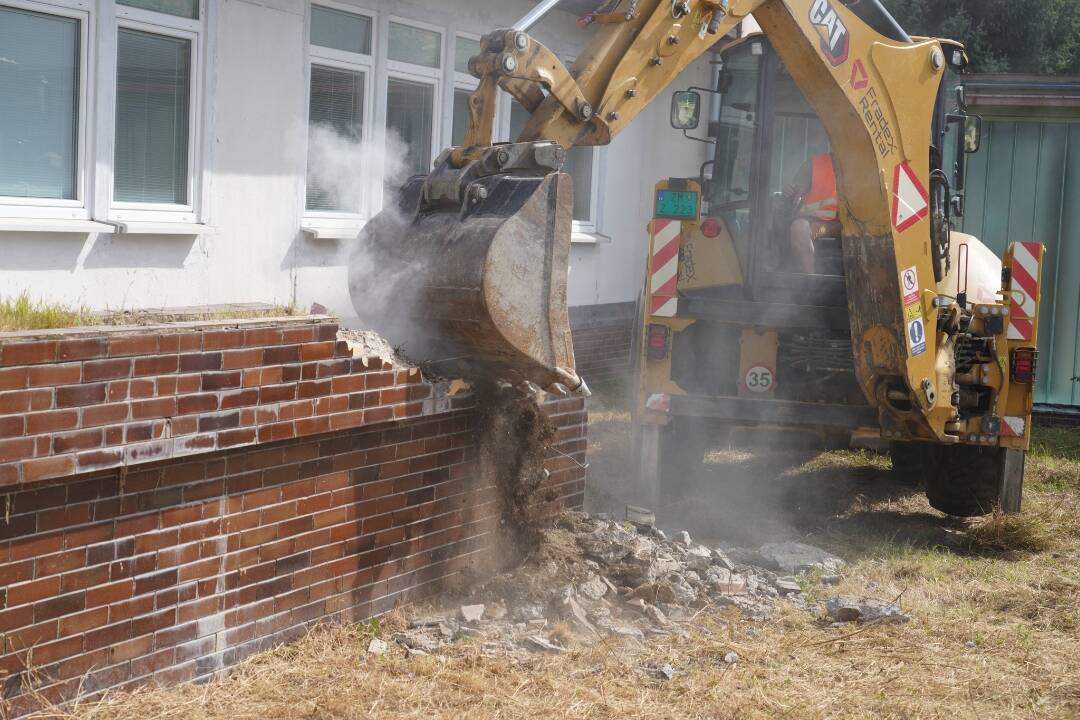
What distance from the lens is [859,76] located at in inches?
246

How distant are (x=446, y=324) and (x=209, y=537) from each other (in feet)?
4.34

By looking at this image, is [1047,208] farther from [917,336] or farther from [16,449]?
[16,449]

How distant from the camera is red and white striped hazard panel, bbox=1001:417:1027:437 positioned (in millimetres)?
7254

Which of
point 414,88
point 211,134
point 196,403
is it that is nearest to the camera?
point 196,403

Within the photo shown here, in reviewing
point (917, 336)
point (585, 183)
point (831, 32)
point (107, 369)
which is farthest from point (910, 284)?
point (585, 183)

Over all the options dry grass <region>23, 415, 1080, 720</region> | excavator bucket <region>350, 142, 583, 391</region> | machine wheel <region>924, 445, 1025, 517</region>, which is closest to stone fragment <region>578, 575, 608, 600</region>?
dry grass <region>23, 415, 1080, 720</region>

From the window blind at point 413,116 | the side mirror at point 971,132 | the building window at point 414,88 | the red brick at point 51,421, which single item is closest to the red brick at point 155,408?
the red brick at point 51,421

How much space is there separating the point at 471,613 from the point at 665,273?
3.21 meters

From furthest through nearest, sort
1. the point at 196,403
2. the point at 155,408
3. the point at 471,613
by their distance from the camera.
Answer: the point at 471,613 → the point at 196,403 → the point at 155,408

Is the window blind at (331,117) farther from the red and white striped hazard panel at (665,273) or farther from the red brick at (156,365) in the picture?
the red brick at (156,365)

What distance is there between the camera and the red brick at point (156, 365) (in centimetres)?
376

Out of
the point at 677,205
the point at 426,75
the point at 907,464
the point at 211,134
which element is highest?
the point at 426,75

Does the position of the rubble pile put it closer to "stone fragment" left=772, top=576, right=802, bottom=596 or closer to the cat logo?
"stone fragment" left=772, top=576, right=802, bottom=596

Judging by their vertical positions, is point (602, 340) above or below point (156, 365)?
below
